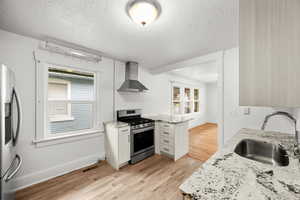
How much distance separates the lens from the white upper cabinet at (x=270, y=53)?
27.7 inches

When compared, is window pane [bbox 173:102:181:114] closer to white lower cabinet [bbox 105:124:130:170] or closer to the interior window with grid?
white lower cabinet [bbox 105:124:130:170]

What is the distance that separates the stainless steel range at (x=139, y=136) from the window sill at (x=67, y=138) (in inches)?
23.5

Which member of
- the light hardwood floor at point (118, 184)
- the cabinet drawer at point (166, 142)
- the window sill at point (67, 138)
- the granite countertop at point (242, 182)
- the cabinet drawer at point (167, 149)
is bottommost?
the light hardwood floor at point (118, 184)

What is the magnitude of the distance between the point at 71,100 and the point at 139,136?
5.13 feet

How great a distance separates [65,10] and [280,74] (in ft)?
6.51

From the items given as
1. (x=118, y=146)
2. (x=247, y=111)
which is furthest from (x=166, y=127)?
(x=247, y=111)

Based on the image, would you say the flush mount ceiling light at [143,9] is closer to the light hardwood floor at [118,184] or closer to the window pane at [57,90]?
the window pane at [57,90]

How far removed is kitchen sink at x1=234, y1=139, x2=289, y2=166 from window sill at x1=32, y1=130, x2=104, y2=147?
2.48 m

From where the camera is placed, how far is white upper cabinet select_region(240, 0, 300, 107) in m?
0.70

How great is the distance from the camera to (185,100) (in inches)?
205

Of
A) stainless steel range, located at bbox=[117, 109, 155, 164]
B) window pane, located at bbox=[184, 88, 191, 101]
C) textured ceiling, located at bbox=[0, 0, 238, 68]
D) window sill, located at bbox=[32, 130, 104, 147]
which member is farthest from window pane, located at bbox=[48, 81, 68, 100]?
window pane, located at bbox=[184, 88, 191, 101]

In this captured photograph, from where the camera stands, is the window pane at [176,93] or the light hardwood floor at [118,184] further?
the window pane at [176,93]

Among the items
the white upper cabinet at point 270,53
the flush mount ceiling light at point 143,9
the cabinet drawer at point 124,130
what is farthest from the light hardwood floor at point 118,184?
the flush mount ceiling light at point 143,9

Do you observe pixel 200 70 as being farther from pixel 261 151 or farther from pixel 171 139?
pixel 261 151
